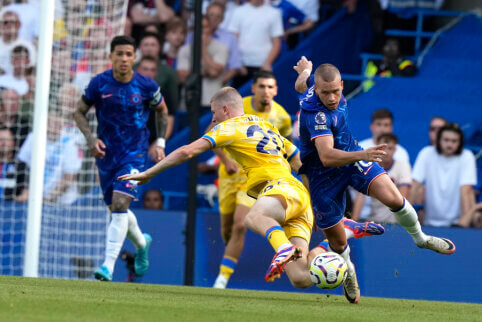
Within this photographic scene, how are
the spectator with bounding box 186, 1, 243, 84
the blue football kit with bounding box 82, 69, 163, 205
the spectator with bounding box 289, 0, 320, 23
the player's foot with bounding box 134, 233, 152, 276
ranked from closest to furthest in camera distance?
the blue football kit with bounding box 82, 69, 163, 205 → the player's foot with bounding box 134, 233, 152, 276 → the spectator with bounding box 186, 1, 243, 84 → the spectator with bounding box 289, 0, 320, 23

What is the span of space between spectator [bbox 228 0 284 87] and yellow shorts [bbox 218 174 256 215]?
3.45m

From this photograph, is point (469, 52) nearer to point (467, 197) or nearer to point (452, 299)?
point (467, 197)

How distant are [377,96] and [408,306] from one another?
6600mm

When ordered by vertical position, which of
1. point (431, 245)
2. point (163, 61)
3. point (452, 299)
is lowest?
point (452, 299)

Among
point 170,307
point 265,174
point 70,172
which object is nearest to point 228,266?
point 70,172

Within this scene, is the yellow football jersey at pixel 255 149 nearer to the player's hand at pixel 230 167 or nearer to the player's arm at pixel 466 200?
the player's hand at pixel 230 167

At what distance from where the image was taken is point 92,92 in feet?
32.7

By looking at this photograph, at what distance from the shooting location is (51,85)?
11.9 m

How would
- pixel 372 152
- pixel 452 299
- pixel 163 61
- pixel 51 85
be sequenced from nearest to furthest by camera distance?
pixel 372 152, pixel 452 299, pixel 51 85, pixel 163 61

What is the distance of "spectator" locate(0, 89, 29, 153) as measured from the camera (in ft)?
41.4

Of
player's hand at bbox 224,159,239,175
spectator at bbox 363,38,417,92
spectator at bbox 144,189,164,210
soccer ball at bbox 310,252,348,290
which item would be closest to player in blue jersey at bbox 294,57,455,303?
soccer ball at bbox 310,252,348,290

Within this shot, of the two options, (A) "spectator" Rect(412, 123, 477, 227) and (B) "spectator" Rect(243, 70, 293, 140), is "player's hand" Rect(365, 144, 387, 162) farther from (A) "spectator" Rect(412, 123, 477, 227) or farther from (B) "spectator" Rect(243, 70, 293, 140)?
(A) "spectator" Rect(412, 123, 477, 227)

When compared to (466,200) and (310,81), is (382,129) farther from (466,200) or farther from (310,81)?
(310,81)

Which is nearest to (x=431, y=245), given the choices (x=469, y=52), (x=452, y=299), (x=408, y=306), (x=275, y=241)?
(x=408, y=306)
